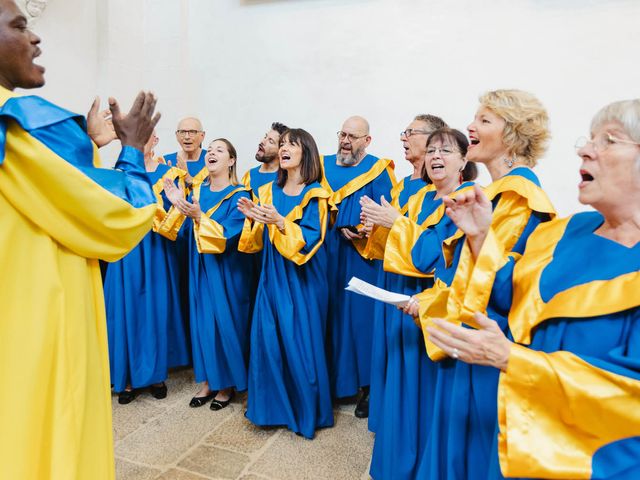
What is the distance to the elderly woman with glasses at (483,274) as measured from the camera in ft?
4.80

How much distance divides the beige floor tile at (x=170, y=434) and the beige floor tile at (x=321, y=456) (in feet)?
1.62

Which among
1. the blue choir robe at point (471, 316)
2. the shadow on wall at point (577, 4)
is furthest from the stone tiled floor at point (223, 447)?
the shadow on wall at point (577, 4)

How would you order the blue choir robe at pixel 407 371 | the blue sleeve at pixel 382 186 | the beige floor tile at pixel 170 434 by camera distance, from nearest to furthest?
the blue choir robe at pixel 407 371
the beige floor tile at pixel 170 434
the blue sleeve at pixel 382 186

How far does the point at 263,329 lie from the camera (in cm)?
287

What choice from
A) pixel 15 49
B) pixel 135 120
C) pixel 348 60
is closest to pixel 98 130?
pixel 135 120

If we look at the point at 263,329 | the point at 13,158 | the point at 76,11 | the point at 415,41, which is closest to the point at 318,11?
the point at 415,41

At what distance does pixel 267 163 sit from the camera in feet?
12.8

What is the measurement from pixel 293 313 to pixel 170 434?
110 cm

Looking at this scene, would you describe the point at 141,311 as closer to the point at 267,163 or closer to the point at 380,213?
the point at 267,163

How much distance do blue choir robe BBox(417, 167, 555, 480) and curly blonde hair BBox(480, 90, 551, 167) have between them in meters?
0.15

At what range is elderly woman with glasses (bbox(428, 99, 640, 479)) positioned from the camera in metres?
1.06

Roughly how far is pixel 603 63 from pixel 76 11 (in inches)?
195

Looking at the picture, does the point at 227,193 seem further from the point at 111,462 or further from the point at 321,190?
the point at 111,462

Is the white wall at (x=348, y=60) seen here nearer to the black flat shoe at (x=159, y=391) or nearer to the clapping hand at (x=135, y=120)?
the black flat shoe at (x=159, y=391)
